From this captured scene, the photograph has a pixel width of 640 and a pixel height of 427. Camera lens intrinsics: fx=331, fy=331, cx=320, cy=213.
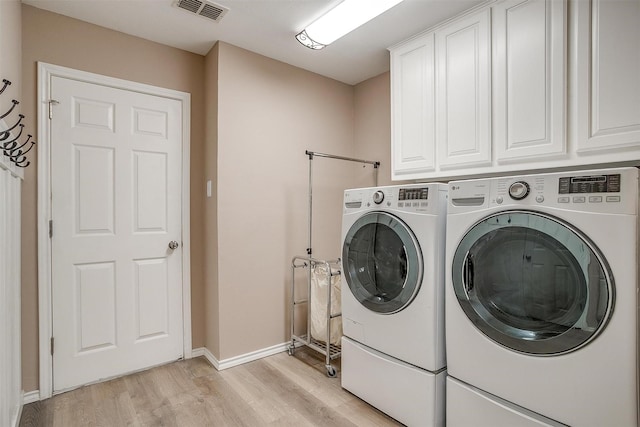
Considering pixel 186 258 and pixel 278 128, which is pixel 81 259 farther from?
pixel 278 128

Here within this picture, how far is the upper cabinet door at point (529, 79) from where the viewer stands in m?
1.61

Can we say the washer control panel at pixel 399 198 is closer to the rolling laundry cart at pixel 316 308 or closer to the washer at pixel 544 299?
the washer at pixel 544 299

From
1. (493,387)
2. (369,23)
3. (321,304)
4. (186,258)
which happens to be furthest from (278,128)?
(493,387)

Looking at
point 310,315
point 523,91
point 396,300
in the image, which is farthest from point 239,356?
point 523,91

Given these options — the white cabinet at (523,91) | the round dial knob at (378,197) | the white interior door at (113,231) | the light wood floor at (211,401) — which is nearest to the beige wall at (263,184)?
the light wood floor at (211,401)

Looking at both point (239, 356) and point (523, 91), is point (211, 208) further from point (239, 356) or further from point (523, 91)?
point (523, 91)

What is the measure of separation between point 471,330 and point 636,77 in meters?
1.29

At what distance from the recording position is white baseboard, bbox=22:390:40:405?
197cm

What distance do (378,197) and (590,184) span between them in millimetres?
967

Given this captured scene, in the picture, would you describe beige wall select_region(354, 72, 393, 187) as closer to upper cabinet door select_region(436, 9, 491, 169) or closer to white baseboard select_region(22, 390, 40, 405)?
upper cabinet door select_region(436, 9, 491, 169)

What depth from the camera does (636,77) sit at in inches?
55.1

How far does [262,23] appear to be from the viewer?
2.21 metres

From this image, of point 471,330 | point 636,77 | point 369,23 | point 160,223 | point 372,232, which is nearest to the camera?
point 636,77

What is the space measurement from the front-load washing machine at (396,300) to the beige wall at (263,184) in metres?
0.79
